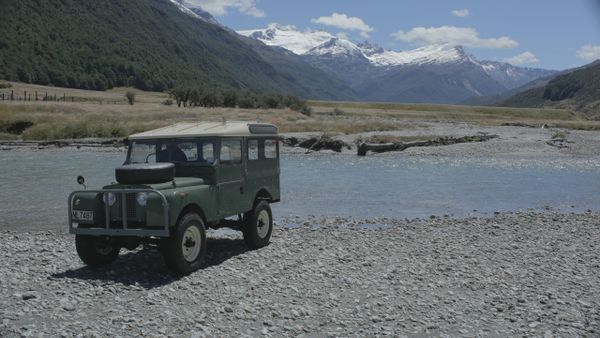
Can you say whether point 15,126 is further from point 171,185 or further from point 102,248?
point 171,185

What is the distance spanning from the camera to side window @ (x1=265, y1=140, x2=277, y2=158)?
52.3 ft

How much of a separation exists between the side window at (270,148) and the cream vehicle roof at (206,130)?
0.33m

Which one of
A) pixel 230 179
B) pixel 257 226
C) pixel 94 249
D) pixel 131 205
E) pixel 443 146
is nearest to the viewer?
pixel 131 205

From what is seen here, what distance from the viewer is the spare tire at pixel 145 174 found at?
39.9 feet

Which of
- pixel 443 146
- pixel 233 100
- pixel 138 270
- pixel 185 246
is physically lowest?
pixel 138 270

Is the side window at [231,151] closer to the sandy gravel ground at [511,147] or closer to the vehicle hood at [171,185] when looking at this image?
the vehicle hood at [171,185]

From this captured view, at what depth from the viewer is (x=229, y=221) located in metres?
14.9

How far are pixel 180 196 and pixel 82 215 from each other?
202 cm

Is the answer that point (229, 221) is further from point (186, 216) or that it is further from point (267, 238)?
point (186, 216)

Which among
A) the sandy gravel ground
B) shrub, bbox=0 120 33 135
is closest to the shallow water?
the sandy gravel ground

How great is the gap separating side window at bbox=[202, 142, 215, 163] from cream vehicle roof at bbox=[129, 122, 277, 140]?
0.24 metres

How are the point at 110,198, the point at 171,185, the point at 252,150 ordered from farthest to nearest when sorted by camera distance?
the point at 252,150 < the point at 171,185 < the point at 110,198

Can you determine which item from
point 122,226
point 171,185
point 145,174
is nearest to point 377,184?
point 171,185

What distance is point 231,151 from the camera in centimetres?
1426
